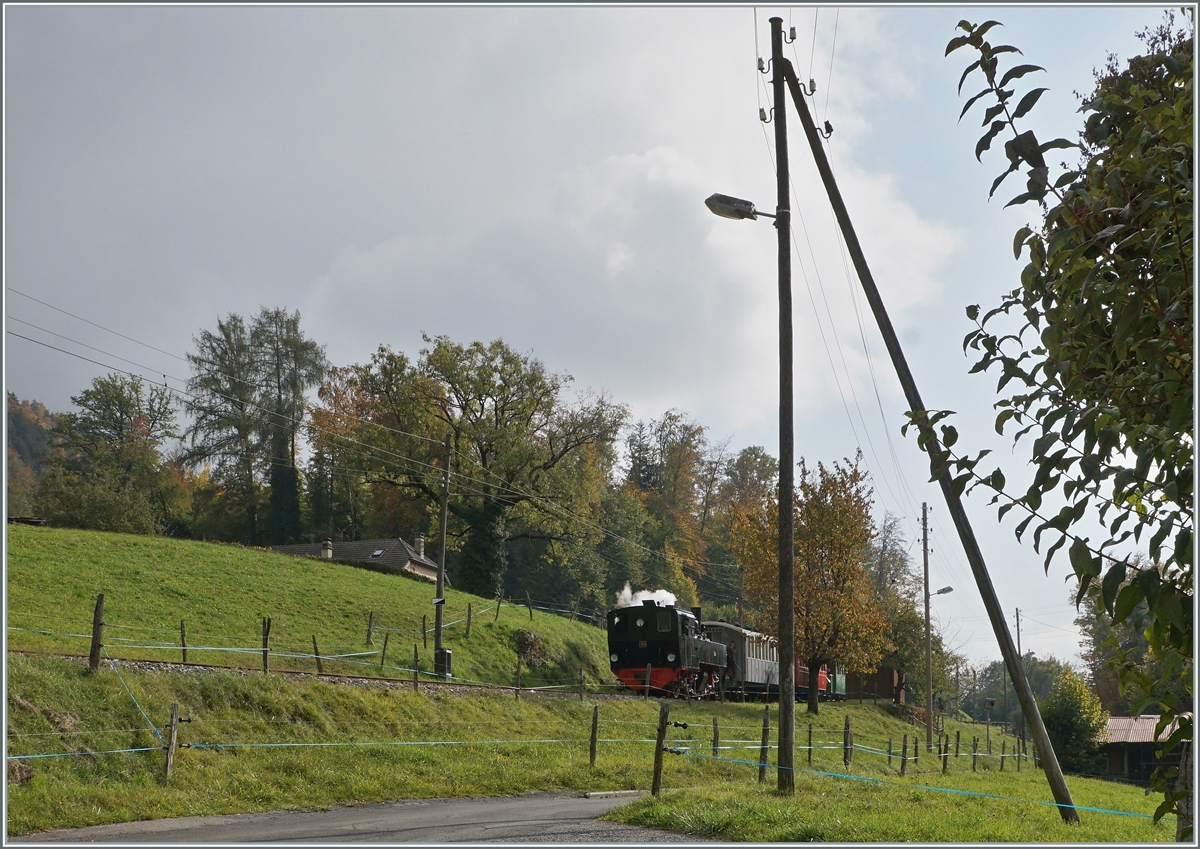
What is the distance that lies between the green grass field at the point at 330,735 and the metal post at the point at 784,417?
1.19m

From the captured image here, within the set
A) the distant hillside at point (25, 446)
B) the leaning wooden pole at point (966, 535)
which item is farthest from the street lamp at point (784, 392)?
the distant hillside at point (25, 446)

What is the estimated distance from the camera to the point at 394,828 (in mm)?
11570

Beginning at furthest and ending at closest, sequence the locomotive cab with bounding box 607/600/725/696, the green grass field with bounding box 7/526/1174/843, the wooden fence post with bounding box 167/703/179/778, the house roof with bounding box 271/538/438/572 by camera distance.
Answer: the house roof with bounding box 271/538/438/572 < the locomotive cab with bounding box 607/600/725/696 < the wooden fence post with bounding box 167/703/179/778 < the green grass field with bounding box 7/526/1174/843

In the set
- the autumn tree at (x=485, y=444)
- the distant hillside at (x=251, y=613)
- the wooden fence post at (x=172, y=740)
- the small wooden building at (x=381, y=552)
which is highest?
the autumn tree at (x=485, y=444)

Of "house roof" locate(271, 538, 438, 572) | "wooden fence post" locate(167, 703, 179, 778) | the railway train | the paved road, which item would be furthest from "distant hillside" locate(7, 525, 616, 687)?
"house roof" locate(271, 538, 438, 572)

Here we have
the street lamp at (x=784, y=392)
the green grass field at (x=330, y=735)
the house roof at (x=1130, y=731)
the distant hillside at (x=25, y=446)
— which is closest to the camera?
the green grass field at (x=330, y=735)

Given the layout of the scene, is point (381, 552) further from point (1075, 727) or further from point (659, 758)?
point (659, 758)

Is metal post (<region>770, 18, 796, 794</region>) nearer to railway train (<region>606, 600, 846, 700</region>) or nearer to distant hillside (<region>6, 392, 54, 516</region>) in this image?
railway train (<region>606, 600, 846, 700</region>)

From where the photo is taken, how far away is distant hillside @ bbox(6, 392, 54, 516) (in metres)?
50.3

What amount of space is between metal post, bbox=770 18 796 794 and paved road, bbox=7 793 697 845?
8.35 feet

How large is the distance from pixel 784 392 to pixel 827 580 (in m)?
24.8

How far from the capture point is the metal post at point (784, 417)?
12.1m

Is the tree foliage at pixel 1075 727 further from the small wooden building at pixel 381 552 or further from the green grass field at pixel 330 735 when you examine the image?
the small wooden building at pixel 381 552

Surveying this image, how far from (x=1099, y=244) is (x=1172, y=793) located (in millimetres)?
1690
